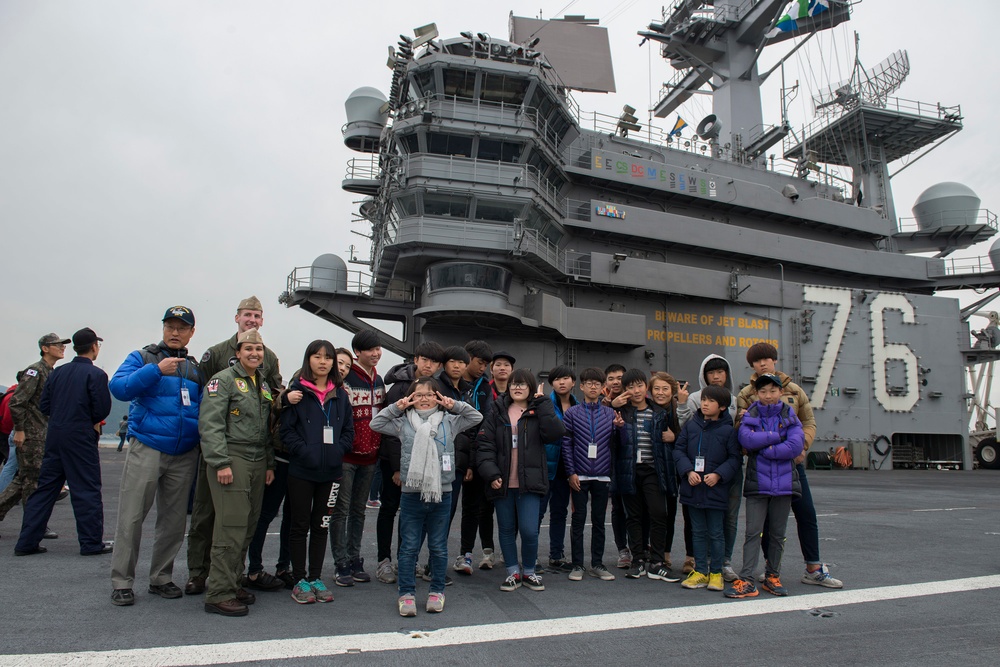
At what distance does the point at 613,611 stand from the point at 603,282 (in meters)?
17.3

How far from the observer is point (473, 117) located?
18.1 metres

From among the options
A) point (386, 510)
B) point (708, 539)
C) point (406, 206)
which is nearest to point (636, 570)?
point (708, 539)

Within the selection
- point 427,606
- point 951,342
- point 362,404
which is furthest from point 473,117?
point 951,342

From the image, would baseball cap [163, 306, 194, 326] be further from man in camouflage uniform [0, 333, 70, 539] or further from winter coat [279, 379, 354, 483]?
man in camouflage uniform [0, 333, 70, 539]

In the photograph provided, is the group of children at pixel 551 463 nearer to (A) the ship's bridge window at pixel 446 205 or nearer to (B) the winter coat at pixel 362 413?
(B) the winter coat at pixel 362 413

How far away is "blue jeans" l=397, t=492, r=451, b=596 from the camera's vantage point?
13.2ft

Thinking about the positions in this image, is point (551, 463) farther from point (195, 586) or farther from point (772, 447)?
point (195, 586)

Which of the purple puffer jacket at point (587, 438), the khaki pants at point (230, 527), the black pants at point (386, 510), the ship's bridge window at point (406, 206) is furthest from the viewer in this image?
the ship's bridge window at point (406, 206)

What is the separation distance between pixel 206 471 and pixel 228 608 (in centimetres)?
96

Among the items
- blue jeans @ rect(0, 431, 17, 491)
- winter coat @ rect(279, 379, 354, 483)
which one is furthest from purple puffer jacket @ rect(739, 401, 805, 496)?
blue jeans @ rect(0, 431, 17, 491)

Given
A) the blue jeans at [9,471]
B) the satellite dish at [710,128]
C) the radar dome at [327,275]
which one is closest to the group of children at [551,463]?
the blue jeans at [9,471]

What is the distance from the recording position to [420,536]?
14.1 ft

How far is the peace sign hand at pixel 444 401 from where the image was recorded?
437cm

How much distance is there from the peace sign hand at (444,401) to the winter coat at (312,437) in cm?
73
